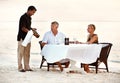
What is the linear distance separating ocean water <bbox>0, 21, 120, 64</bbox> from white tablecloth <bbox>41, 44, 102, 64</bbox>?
2350mm

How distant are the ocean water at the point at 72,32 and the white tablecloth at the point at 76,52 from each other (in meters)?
2.35

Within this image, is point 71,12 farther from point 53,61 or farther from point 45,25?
point 53,61

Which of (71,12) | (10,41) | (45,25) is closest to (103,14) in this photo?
(71,12)

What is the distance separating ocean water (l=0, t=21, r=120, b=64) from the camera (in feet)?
35.5

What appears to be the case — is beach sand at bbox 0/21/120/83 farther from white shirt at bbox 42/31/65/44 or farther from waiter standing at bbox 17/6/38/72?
white shirt at bbox 42/31/65/44

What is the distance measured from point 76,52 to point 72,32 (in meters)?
3.07

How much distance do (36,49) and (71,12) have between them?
1.41 meters

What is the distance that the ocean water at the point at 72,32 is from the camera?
35.5 feet

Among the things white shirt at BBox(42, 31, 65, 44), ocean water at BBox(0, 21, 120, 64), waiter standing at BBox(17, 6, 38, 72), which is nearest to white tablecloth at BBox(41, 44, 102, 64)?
white shirt at BBox(42, 31, 65, 44)

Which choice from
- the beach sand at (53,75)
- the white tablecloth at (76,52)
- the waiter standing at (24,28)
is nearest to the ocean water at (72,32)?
the beach sand at (53,75)

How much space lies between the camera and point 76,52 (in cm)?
812

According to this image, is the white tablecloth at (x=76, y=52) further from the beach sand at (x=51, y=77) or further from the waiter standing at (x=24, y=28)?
the waiter standing at (x=24, y=28)

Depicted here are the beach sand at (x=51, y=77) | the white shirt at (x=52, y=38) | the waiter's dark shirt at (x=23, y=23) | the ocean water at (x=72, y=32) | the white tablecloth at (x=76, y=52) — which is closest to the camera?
the beach sand at (x=51, y=77)

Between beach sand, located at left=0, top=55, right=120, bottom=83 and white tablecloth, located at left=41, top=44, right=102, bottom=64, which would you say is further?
white tablecloth, located at left=41, top=44, right=102, bottom=64
